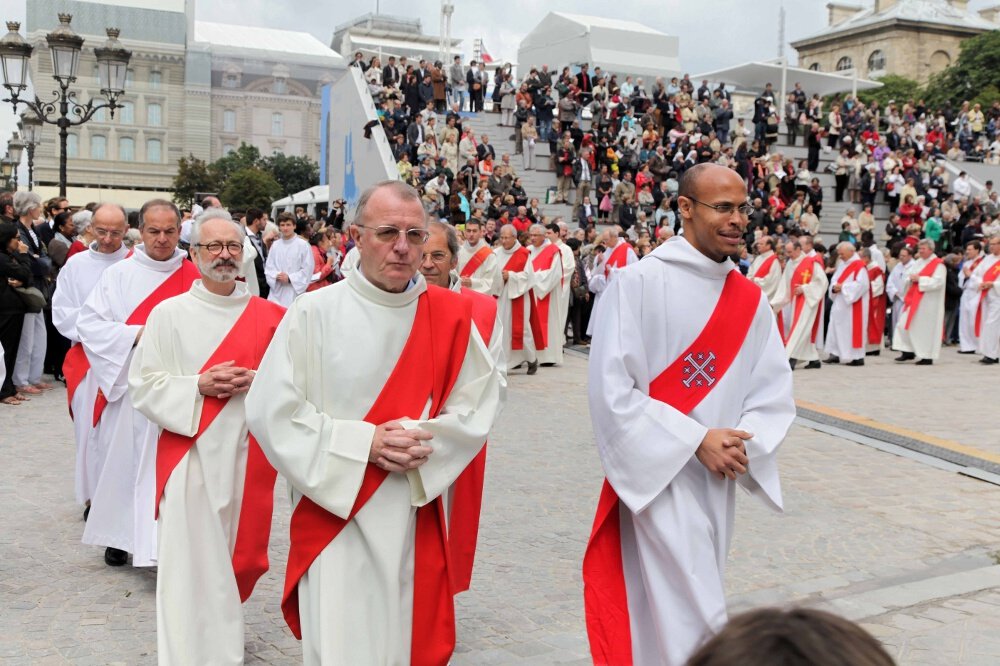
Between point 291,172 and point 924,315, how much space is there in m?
65.8

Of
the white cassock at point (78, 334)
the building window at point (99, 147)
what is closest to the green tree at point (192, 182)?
the building window at point (99, 147)

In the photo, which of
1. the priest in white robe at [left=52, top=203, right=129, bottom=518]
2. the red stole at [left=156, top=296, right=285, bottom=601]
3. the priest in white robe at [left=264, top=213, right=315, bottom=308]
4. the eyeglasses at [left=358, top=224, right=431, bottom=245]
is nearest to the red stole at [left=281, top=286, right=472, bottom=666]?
the eyeglasses at [left=358, top=224, right=431, bottom=245]

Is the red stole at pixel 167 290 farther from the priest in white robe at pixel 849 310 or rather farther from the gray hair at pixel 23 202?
the priest in white robe at pixel 849 310

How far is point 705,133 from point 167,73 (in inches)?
2763

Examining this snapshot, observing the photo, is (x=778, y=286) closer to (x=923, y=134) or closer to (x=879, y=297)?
(x=879, y=297)

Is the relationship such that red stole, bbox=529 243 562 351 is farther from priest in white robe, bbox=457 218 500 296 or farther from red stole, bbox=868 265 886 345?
red stole, bbox=868 265 886 345

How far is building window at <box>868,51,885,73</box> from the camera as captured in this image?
8588cm

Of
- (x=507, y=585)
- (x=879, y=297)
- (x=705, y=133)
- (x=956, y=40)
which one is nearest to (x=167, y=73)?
(x=956, y=40)

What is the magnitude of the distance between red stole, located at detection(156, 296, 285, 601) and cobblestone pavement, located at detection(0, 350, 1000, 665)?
0.44 metres

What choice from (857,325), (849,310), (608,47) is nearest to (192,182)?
(608,47)

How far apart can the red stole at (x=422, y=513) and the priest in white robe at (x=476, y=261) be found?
935cm

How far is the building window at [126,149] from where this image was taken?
89625 millimetres

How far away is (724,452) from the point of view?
3719 millimetres

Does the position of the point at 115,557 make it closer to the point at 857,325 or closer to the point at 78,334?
the point at 78,334
